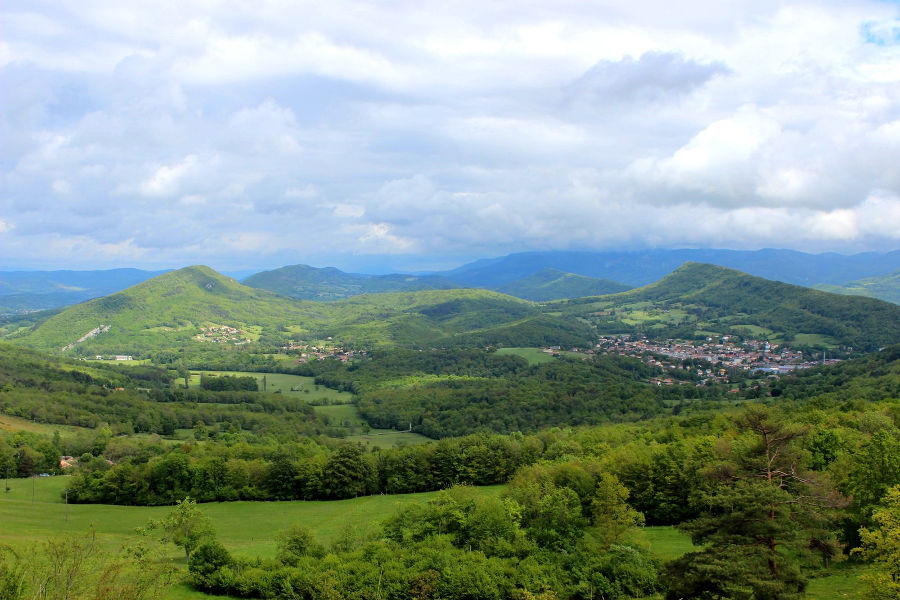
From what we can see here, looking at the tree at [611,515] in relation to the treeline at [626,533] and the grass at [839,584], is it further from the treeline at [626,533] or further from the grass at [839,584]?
the grass at [839,584]

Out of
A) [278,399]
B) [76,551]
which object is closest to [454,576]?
[76,551]

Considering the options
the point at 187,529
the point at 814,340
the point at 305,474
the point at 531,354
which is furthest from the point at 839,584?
the point at 814,340

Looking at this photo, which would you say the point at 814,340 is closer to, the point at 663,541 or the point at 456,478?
the point at 456,478

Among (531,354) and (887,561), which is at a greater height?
(887,561)

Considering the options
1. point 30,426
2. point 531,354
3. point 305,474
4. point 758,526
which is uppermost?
point 758,526

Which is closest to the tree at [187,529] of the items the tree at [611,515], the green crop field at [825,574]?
the tree at [611,515]

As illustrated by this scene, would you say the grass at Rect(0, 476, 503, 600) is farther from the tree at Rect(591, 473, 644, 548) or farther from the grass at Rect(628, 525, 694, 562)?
the grass at Rect(628, 525, 694, 562)
